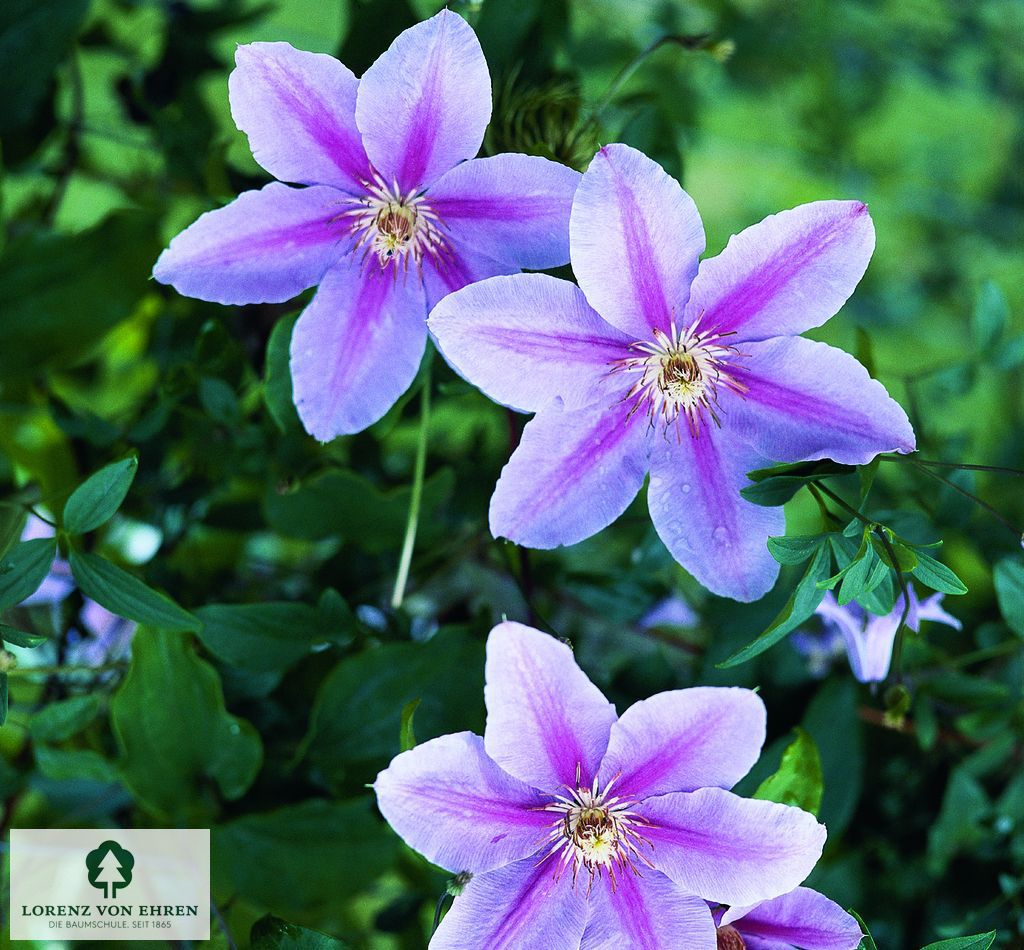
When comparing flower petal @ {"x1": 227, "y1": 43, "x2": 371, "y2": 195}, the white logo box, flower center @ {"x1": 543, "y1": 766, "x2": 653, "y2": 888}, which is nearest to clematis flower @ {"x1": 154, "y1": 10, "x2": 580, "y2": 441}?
flower petal @ {"x1": 227, "y1": 43, "x2": 371, "y2": 195}

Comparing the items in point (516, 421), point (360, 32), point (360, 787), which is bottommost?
point (360, 787)

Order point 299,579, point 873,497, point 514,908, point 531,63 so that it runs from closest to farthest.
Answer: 1. point 514,908
2. point 531,63
3. point 299,579
4. point 873,497

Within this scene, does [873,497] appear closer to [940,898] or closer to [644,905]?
[940,898]

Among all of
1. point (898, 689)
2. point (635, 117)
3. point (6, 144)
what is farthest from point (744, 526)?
point (6, 144)

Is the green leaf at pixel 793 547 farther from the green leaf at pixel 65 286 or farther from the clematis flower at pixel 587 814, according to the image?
the green leaf at pixel 65 286

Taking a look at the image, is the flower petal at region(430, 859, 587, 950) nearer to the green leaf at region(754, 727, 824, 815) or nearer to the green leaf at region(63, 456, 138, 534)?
the green leaf at region(754, 727, 824, 815)

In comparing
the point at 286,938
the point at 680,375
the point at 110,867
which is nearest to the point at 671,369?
the point at 680,375

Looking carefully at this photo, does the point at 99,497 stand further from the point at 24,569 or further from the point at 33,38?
the point at 33,38
